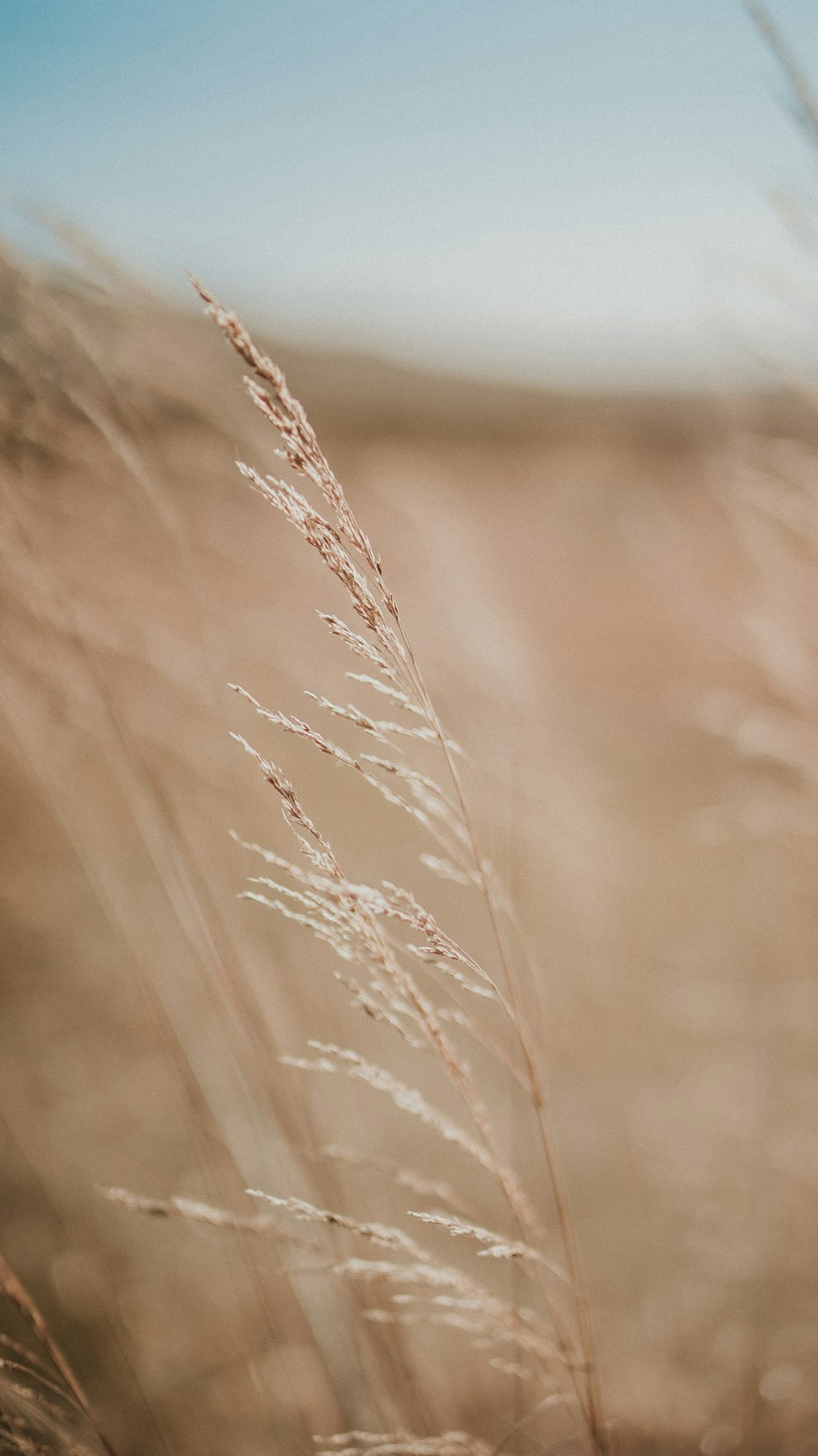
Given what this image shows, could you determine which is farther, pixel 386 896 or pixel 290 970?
pixel 290 970

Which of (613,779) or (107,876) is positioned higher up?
(107,876)

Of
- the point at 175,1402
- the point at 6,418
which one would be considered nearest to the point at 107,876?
the point at 6,418

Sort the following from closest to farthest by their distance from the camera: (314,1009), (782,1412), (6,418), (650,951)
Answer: (6,418) < (782,1412) < (314,1009) < (650,951)

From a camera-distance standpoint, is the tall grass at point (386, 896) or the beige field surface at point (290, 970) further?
the beige field surface at point (290, 970)

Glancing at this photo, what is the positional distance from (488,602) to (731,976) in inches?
76.6

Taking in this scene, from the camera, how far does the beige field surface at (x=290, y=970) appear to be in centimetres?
110

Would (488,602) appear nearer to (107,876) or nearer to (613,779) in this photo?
(107,876)

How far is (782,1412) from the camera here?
4.70ft

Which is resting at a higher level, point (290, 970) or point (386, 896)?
point (386, 896)

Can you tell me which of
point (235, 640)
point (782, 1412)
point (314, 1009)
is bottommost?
point (782, 1412)

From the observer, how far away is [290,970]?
5.33 feet

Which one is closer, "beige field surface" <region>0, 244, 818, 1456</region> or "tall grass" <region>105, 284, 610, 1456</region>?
"tall grass" <region>105, 284, 610, 1456</region>

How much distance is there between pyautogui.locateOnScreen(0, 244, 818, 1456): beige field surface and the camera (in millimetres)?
1104

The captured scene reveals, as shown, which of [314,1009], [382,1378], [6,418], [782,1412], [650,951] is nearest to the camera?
[6,418]
